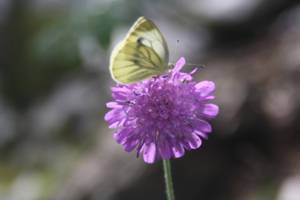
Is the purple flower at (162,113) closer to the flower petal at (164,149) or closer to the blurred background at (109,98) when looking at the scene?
the flower petal at (164,149)

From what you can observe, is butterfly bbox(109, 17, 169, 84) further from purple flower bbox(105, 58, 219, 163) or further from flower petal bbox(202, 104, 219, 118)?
flower petal bbox(202, 104, 219, 118)

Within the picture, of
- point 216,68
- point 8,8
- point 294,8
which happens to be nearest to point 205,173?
point 216,68

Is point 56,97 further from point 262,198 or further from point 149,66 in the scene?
point 149,66

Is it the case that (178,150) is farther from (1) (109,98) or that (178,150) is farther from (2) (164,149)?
(1) (109,98)

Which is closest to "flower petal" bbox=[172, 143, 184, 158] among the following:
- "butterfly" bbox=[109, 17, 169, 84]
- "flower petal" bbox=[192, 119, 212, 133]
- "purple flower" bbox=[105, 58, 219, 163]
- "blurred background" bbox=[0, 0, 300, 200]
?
"purple flower" bbox=[105, 58, 219, 163]

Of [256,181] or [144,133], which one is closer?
[144,133]

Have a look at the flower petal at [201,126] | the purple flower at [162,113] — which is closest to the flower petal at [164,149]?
the purple flower at [162,113]
